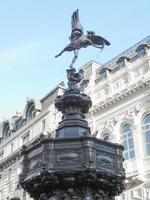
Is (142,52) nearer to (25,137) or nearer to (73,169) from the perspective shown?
(25,137)

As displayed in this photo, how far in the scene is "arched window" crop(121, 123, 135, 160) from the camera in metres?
28.9

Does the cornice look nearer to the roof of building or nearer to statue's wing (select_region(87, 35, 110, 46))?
the roof of building

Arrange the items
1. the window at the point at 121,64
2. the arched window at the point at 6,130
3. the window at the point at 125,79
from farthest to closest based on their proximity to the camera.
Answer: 1. the arched window at the point at 6,130
2. the window at the point at 121,64
3. the window at the point at 125,79

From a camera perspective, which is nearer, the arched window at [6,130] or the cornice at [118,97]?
the cornice at [118,97]

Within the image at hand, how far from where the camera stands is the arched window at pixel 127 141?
94.9 feet

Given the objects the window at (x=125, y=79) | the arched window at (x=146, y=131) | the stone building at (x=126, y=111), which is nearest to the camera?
the stone building at (x=126, y=111)

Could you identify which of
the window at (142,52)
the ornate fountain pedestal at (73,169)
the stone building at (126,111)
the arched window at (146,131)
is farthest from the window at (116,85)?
the ornate fountain pedestal at (73,169)

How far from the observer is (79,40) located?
970 cm

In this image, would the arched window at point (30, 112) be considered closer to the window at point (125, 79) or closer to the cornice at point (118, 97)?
the cornice at point (118, 97)

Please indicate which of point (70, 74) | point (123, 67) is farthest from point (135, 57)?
point (70, 74)

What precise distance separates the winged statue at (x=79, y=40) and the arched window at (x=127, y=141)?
19719mm

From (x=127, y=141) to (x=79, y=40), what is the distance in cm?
2084

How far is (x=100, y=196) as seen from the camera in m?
7.73

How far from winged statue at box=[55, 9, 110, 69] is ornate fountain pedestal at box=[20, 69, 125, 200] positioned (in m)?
2.33
